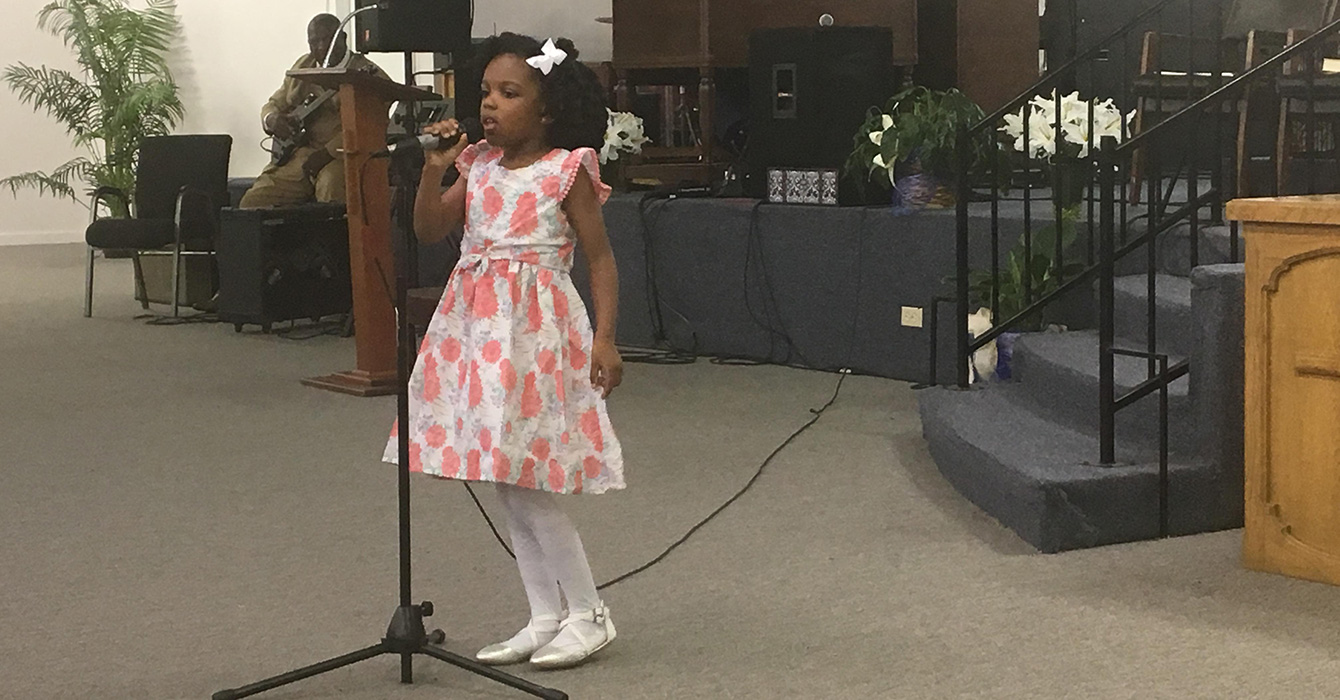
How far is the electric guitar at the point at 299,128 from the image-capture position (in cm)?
779

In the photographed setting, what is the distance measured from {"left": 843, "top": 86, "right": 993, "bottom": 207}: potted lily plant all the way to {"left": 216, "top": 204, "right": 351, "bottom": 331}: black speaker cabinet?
102 inches

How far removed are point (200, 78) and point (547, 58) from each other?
10275 mm

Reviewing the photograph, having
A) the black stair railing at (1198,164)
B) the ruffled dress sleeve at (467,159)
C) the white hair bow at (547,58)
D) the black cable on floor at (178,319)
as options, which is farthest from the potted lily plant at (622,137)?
the white hair bow at (547,58)

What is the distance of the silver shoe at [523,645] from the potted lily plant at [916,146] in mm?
3199

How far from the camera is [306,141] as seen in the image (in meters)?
7.85

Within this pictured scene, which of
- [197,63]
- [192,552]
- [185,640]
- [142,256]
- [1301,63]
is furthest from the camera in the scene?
[197,63]

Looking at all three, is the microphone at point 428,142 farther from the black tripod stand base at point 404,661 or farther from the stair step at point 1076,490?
the stair step at point 1076,490

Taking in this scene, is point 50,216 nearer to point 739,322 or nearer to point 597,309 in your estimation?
point 739,322

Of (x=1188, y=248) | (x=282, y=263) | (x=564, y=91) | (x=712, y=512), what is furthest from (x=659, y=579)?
(x=282, y=263)

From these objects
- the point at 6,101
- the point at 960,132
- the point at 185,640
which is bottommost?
the point at 185,640

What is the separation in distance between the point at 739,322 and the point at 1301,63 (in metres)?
2.26

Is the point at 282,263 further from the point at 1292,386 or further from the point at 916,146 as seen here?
the point at 1292,386

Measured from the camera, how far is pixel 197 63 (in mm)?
12258

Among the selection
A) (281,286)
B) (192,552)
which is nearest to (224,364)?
(281,286)
